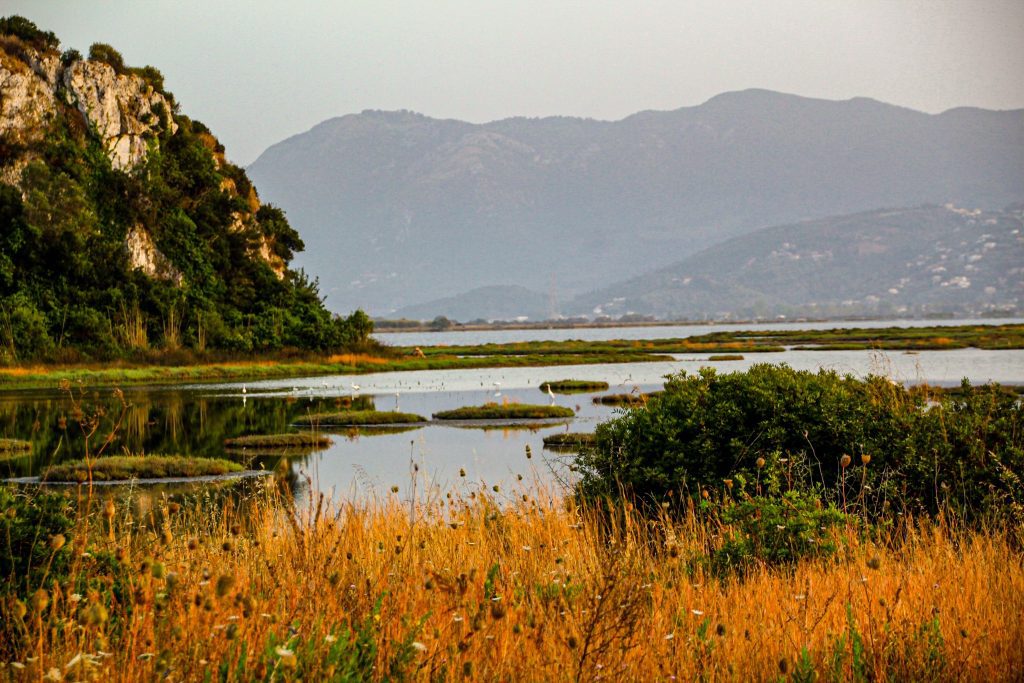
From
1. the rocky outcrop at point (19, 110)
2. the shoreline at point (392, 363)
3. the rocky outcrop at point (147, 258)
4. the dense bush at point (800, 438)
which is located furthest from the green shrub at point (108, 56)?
the dense bush at point (800, 438)

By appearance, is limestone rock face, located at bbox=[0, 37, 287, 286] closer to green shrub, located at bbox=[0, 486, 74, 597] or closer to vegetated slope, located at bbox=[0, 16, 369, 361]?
vegetated slope, located at bbox=[0, 16, 369, 361]

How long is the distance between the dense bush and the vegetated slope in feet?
142

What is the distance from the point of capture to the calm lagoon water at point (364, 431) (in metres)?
19.5

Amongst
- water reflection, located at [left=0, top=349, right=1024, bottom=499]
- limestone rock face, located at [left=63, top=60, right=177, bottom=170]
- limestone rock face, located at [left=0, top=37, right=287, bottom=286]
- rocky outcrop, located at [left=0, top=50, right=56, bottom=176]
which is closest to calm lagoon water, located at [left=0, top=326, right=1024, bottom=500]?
water reflection, located at [left=0, top=349, right=1024, bottom=499]

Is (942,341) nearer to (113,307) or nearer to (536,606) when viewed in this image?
(113,307)

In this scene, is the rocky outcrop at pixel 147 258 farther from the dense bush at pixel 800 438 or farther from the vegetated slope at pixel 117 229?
the dense bush at pixel 800 438

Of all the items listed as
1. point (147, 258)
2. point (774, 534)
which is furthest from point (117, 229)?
point (774, 534)

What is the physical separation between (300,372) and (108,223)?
1289 cm

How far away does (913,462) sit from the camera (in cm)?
1207

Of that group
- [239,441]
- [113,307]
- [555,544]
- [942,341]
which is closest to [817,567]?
[555,544]

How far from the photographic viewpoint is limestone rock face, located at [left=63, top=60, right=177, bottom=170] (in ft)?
189

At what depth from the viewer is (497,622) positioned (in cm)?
659

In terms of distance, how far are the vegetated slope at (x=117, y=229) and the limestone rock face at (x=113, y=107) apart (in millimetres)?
72

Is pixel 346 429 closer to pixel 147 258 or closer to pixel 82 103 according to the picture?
pixel 147 258
